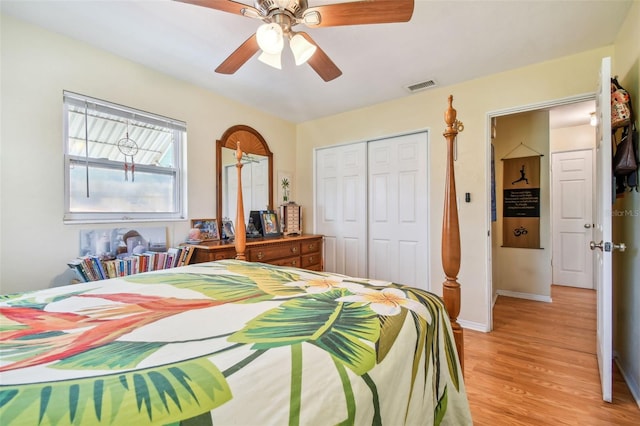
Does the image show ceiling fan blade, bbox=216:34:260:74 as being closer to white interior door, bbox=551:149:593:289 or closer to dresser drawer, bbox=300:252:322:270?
dresser drawer, bbox=300:252:322:270

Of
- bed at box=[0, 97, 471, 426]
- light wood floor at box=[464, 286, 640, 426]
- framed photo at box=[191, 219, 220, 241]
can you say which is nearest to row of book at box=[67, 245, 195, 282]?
framed photo at box=[191, 219, 220, 241]

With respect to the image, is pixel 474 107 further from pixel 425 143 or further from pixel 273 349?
pixel 273 349

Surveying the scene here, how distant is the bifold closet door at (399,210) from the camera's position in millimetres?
3180

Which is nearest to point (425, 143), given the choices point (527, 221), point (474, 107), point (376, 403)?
point (474, 107)

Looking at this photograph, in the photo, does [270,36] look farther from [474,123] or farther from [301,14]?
[474,123]


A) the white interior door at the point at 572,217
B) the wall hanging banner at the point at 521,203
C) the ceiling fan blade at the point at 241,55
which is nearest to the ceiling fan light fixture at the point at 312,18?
the ceiling fan blade at the point at 241,55

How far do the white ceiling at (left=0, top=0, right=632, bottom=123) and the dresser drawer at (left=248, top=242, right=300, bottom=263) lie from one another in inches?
67.6

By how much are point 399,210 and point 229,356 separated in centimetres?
Result: 296

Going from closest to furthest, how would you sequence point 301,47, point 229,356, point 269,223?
point 229,356 → point 301,47 → point 269,223

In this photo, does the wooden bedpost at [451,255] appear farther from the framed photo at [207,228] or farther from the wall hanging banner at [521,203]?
the wall hanging banner at [521,203]

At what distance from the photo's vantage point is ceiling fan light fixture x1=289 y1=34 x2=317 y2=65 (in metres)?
1.55

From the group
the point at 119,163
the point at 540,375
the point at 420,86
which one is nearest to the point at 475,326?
the point at 540,375

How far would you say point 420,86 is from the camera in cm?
294

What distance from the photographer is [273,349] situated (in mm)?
680
